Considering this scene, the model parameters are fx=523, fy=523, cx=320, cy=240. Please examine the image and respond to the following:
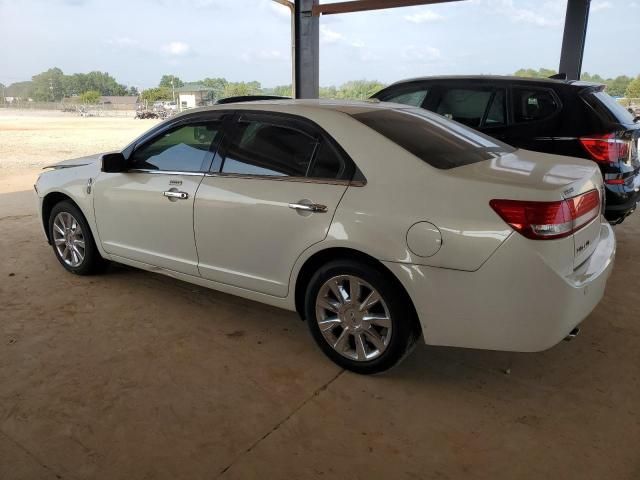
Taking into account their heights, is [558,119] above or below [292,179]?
above

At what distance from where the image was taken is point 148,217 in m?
3.63

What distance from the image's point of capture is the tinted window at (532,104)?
4887 millimetres

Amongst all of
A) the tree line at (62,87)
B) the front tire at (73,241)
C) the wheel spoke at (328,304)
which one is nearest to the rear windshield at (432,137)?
the wheel spoke at (328,304)

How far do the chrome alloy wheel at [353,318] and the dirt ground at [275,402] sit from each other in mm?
163

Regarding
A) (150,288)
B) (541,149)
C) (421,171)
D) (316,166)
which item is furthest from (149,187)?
(541,149)

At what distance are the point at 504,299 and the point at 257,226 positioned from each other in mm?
1419

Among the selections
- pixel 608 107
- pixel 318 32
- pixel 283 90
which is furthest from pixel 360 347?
pixel 283 90

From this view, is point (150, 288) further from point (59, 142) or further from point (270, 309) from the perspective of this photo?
point (59, 142)

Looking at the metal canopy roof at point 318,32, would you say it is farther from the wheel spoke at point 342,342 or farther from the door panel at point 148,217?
the wheel spoke at point 342,342

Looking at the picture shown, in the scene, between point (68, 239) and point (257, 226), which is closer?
point (257, 226)

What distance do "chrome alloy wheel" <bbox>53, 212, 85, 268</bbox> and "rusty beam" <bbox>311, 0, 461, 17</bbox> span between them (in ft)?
27.6

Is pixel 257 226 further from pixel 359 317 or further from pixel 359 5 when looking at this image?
pixel 359 5

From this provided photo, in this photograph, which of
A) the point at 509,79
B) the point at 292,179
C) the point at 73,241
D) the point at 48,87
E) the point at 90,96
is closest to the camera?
the point at 292,179

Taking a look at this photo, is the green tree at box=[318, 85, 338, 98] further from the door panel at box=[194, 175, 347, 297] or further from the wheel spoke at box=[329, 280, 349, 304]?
the wheel spoke at box=[329, 280, 349, 304]
